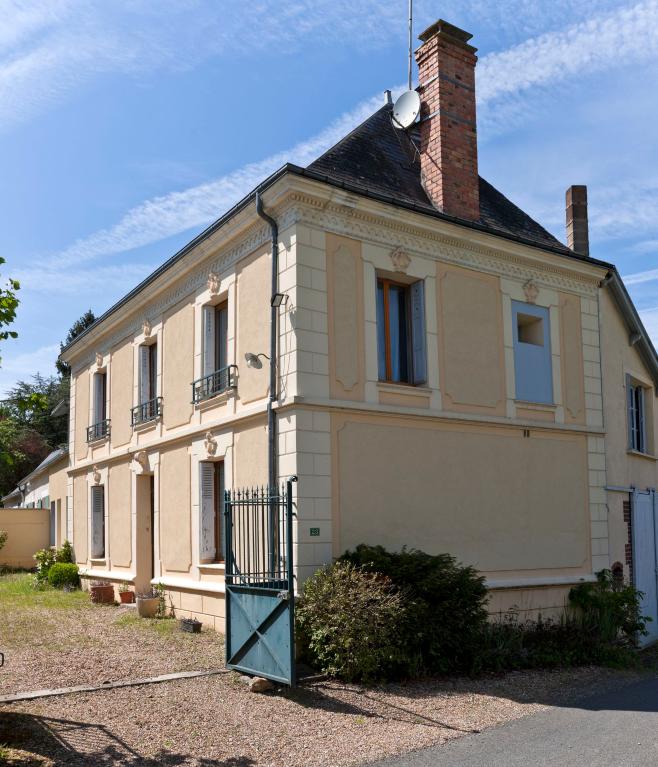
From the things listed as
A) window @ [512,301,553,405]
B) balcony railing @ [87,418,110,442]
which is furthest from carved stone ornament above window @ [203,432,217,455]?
balcony railing @ [87,418,110,442]

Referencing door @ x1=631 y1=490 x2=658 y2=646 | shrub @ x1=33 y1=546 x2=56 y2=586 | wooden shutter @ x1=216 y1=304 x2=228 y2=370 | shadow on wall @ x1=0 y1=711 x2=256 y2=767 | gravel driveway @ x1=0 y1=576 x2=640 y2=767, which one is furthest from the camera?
shrub @ x1=33 y1=546 x2=56 y2=586

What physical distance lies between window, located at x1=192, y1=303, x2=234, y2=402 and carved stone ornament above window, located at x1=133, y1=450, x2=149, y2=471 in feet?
7.70

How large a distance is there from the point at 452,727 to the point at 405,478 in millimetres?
4205

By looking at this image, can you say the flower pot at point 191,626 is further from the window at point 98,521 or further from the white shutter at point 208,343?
the window at point 98,521

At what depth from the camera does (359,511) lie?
420 inches

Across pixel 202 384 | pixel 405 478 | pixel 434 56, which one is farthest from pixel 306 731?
pixel 434 56

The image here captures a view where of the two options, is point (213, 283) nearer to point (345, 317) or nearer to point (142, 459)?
point (345, 317)

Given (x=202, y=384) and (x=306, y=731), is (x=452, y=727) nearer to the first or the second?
(x=306, y=731)

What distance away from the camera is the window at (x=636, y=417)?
15.7 m

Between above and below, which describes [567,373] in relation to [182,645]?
above

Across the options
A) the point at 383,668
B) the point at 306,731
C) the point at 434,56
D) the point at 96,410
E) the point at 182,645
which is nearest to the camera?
the point at 306,731

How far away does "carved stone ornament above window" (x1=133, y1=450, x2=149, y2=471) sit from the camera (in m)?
14.9

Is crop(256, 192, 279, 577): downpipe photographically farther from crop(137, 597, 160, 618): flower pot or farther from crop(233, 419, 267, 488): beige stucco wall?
crop(137, 597, 160, 618): flower pot

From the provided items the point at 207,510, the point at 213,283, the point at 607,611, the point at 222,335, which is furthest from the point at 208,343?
the point at 607,611
